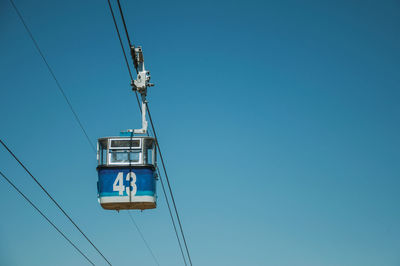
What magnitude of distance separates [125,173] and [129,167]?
22 cm

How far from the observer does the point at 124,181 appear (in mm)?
17078

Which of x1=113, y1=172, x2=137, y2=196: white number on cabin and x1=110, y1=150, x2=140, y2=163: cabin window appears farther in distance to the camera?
x1=110, y1=150, x2=140, y2=163: cabin window

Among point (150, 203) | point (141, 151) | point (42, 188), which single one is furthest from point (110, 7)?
point (150, 203)

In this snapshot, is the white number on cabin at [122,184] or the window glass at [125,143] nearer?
the white number on cabin at [122,184]

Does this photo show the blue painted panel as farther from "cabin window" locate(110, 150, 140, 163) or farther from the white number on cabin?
"cabin window" locate(110, 150, 140, 163)

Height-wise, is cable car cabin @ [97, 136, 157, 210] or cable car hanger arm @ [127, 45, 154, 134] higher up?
cable car hanger arm @ [127, 45, 154, 134]

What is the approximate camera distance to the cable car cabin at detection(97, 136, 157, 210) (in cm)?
1714

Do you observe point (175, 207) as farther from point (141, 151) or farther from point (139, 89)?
point (139, 89)

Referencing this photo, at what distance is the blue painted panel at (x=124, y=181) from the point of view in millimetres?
17141

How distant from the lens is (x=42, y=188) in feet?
47.7

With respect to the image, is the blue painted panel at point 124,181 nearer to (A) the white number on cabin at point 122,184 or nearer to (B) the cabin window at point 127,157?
(A) the white number on cabin at point 122,184

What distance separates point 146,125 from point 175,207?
12.5 feet

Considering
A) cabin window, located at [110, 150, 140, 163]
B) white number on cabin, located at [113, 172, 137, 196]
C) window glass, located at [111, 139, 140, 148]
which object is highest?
window glass, located at [111, 139, 140, 148]

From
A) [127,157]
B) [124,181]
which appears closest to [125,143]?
[127,157]
